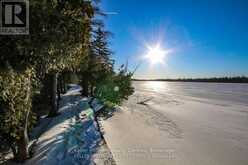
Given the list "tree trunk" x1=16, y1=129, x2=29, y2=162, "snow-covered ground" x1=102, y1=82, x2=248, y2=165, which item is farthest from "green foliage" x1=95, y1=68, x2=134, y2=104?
"tree trunk" x1=16, y1=129, x2=29, y2=162

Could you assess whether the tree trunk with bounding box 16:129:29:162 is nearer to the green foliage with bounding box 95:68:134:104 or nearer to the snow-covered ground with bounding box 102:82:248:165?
the snow-covered ground with bounding box 102:82:248:165

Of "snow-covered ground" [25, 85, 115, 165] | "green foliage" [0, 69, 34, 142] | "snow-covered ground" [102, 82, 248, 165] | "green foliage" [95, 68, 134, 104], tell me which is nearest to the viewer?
"green foliage" [0, 69, 34, 142]

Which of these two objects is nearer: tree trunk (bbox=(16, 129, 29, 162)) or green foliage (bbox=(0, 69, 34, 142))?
green foliage (bbox=(0, 69, 34, 142))

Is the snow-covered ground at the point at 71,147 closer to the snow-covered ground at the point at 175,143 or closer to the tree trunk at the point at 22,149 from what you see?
the tree trunk at the point at 22,149

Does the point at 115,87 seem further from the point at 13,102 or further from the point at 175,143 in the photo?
the point at 13,102

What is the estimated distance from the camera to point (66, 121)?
1022cm

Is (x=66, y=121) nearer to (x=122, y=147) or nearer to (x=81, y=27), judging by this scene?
(x=122, y=147)

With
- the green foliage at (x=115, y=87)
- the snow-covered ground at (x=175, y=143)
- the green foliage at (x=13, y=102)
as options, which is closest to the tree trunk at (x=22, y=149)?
the green foliage at (x=13, y=102)

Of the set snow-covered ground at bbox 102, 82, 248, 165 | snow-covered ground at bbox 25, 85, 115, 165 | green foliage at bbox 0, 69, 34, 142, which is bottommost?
snow-covered ground at bbox 102, 82, 248, 165

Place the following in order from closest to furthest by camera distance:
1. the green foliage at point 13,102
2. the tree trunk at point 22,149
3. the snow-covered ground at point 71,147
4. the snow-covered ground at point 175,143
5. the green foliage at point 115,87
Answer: the green foliage at point 13,102 → the tree trunk at point 22,149 → the snow-covered ground at point 71,147 → the snow-covered ground at point 175,143 → the green foliage at point 115,87

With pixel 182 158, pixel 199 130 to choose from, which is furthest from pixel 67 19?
pixel 199 130

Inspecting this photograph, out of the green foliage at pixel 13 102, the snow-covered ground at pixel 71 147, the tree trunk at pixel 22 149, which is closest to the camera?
the green foliage at pixel 13 102

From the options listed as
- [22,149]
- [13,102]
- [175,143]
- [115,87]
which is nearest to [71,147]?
[22,149]

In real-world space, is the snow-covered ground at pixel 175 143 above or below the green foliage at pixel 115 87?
below
